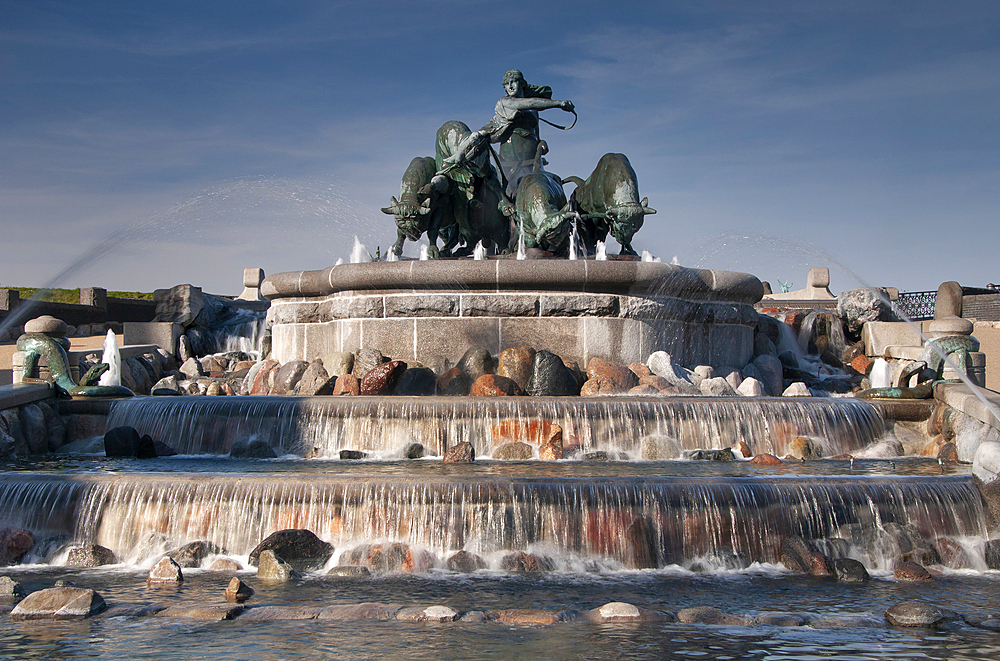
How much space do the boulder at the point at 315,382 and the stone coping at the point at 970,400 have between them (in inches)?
305

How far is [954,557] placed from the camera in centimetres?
639

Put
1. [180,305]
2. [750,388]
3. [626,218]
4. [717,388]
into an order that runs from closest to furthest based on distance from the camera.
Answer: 1. [717,388]
2. [750,388]
3. [626,218]
4. [180,305]

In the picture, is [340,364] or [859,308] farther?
[859,308]

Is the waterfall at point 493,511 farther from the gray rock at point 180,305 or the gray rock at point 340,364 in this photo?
the gray rock at point 180,305

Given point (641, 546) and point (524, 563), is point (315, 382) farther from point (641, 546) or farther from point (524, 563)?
point (641, 546)

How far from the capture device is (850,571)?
19.4ft

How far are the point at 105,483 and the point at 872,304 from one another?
49.1ft

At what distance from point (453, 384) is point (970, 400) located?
6.27 metres

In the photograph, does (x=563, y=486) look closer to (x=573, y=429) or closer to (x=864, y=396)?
(x=573, y=429)

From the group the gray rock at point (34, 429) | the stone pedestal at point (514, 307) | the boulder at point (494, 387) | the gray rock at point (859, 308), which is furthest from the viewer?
the gray rock at point (859, 308)

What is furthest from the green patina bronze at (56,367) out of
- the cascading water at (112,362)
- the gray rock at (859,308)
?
the gray rock at (859,308)

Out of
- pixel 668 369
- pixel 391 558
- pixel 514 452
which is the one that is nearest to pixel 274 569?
pixel 391 558

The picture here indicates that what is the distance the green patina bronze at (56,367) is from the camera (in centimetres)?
1095

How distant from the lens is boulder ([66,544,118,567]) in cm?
644
